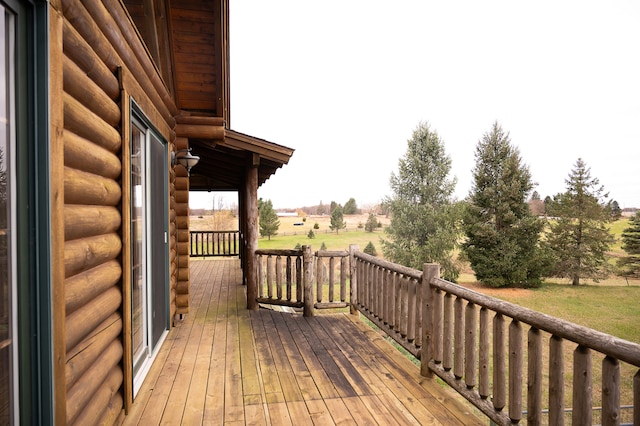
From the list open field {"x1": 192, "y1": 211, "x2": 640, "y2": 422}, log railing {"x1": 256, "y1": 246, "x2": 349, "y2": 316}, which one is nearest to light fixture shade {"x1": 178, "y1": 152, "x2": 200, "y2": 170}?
log railing {"x1": 256, "y1": 246, "x2": 349, "y2": 316}

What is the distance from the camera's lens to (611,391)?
5.01 feet

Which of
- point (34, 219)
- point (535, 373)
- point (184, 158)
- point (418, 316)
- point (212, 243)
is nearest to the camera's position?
point (34, 219)

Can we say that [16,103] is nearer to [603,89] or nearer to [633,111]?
[603,89]

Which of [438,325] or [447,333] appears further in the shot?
[438,325]

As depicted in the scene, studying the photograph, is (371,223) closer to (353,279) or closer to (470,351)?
(353,279)

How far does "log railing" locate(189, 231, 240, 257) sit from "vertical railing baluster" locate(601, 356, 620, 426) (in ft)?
36.2

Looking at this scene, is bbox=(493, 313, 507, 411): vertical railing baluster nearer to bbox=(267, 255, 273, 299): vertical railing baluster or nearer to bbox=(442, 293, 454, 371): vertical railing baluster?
bbox=(442, 293, 454, 371): vertical railing baluster

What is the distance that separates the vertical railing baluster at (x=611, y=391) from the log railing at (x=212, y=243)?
1104 centimetres

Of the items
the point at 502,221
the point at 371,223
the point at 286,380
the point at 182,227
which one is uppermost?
the point at 182,227

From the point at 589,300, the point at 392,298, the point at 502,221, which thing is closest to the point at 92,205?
the point at 392,298

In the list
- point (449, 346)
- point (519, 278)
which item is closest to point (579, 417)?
point (449, 346)

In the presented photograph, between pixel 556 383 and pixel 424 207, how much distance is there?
771 inches

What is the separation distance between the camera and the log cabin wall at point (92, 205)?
4.83ft

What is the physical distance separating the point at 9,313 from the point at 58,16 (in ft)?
3.66
